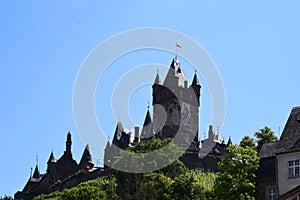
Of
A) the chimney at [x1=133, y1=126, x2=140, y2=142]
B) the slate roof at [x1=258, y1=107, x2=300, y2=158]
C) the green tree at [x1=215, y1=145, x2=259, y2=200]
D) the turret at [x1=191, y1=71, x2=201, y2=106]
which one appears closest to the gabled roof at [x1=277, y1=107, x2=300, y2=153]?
the slate roof at [x1=258, y1=107, x2=300, y2=158]

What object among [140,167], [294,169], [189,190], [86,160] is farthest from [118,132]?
[294,169]

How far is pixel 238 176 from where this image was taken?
2662 inches

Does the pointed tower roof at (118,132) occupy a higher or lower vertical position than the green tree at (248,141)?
higher

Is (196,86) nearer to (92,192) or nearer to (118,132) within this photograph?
(118,132)

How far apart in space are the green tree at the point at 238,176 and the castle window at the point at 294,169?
600cm

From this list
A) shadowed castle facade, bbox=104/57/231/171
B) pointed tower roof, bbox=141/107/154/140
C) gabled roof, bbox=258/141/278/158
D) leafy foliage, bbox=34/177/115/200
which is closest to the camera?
gabled roof, bbox=258/141/278/158

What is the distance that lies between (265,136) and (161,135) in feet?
150

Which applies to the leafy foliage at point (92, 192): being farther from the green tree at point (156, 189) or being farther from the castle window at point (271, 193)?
the castle window at point (271, 193)

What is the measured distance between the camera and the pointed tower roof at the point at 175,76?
15112 centimetres

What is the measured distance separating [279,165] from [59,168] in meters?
101

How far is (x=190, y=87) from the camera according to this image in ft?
504

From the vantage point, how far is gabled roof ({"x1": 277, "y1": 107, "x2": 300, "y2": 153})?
62156 mm

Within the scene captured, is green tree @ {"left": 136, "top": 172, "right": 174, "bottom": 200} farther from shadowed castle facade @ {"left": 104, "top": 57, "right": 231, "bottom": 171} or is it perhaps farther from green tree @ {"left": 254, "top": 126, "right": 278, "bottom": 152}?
shadowed castle facade @ {"left": 104, "top": 57, "right": 231, "bottom": 171}

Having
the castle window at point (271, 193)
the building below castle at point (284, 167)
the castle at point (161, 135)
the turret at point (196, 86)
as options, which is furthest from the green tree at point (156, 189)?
the turret at point (196, 86)
